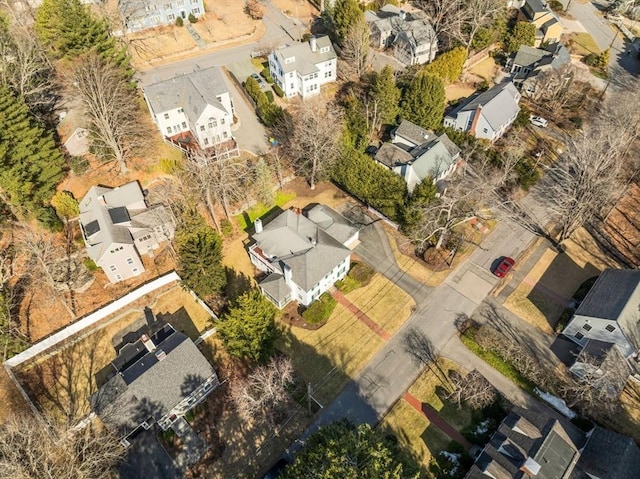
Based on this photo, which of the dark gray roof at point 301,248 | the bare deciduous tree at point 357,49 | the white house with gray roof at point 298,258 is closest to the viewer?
the dark gray roof at point 301,248

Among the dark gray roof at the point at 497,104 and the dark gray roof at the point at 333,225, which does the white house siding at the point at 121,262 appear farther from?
the dark gray roof at the point at 497,104

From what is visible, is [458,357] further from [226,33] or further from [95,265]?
[226,33]

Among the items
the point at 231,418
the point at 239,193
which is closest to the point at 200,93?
the point at 239,193

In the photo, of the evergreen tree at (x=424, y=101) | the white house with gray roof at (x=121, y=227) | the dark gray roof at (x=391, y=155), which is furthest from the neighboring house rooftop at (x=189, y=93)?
the evergreen tree at (x=424, y=101)

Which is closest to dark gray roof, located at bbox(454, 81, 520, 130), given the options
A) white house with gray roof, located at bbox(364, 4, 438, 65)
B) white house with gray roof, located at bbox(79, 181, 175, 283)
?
white house with gray roof, located at bbox(364, 4, 438, 65)

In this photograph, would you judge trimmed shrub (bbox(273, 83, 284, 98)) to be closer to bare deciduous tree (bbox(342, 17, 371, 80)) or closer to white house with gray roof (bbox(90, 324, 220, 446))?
bare deciduous tree (bbox(342, 17, 371, 80))
